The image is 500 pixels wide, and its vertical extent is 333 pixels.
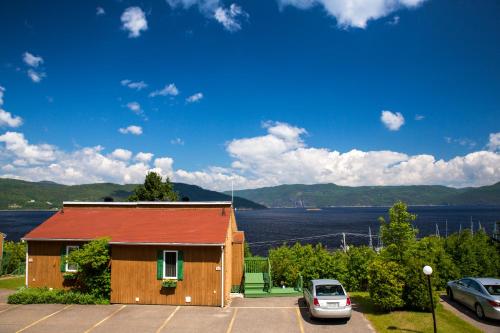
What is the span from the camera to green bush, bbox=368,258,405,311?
55.5ft

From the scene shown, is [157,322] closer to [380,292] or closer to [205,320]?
[205,320]

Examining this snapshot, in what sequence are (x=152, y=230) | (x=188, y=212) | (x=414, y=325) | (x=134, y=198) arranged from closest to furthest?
(x=414, y=325), (x=152, y=230), (x=188, y=212), (x=134, y=198)

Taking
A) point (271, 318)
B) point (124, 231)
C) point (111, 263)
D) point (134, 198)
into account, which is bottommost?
point (271, 318)

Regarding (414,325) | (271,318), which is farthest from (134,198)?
(414,325)

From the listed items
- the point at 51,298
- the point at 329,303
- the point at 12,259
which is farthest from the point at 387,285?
the point at 12,259

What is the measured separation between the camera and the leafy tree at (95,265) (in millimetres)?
19359

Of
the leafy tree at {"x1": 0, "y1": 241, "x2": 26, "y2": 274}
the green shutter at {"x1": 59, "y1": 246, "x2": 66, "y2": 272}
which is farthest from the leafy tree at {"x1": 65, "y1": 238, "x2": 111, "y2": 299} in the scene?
the leafy tree at {"x1": 0, "y1": 241, "x2": 26, "y2": 274}

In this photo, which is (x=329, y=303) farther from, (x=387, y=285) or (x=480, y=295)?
(x=480, y=295)

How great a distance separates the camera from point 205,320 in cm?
1703

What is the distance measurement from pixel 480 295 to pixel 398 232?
6816mm

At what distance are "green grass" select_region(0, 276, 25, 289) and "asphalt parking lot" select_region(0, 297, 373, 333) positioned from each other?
6.95 m

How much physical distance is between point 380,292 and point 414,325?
79.9 inches

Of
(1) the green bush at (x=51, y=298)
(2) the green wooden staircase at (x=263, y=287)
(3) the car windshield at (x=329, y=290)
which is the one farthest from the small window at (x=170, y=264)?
(3) the car windshield at (x=329, y=290)

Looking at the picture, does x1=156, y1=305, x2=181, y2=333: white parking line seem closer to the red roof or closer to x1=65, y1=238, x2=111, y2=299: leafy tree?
the red roof
